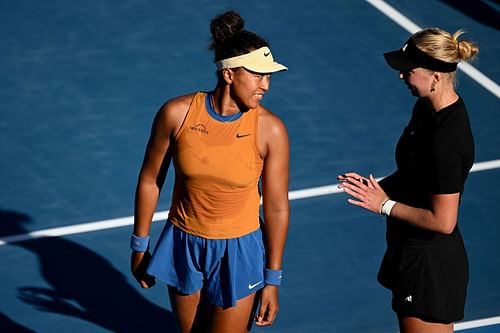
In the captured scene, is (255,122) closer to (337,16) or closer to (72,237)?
(72,237)

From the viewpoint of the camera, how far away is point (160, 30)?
37.6 ft

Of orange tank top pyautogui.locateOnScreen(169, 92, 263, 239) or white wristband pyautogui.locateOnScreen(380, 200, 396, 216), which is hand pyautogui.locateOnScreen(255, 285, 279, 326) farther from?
white wristband pyautogui.locateOnScreen(380, 200, 396, 216)

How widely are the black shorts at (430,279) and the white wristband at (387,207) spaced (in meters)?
0.23

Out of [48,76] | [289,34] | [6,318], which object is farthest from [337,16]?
[6,318]

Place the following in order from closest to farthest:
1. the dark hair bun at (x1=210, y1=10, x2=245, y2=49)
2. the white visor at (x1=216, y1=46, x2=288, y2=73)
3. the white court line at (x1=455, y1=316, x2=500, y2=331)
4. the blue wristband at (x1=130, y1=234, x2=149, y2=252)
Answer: the white visor at (x1=216, y1=46, x2=288, y2=73) < the dark hair bun at (x1=210, y1=10, x2=245, y2=49) < the blue wristband at (x1=130, y1=234, x2=149, y2=252) < the white court line at (x1=455, y1=316, x2=500, y2=331)

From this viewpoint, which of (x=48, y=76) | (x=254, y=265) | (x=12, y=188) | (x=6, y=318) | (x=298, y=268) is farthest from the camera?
(x=48, y=76)

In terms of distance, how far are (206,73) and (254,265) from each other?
5140 mm

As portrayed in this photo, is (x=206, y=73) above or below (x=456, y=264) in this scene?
below

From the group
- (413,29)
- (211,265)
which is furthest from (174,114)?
(413,29)

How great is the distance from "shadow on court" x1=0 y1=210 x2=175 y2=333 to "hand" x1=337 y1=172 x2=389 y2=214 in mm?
2368

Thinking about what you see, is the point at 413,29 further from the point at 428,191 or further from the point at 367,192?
the point at 428,191

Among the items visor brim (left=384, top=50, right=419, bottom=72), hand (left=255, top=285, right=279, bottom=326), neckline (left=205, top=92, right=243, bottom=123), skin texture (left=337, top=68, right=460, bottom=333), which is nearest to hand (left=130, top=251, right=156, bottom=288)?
hand (left=255, top=285, right=279, bottom=326)

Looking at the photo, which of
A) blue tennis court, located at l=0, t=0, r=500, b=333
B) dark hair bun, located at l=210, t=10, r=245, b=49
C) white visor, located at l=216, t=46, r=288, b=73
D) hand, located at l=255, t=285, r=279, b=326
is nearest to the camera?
white visor, located at l=216, t=46, r=288, b=73

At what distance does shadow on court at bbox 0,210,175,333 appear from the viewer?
7.50 meters
